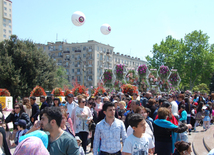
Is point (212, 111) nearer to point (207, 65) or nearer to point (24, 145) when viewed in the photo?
point (24, 145)

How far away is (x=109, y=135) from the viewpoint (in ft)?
13.6

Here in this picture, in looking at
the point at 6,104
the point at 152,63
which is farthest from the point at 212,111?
the point at 152,63

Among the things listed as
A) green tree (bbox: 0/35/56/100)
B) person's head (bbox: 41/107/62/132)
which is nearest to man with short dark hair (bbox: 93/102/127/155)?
person's head (bbox: 41/107/62/132)

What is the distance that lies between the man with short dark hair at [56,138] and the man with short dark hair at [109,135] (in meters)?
1.50

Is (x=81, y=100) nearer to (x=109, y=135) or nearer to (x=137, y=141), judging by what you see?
(x=109, y=135)

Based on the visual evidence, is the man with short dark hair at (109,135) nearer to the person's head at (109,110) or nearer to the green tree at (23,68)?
the person's head at (109,110)

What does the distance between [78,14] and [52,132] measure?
44.5ft

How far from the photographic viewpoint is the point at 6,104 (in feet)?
55.8

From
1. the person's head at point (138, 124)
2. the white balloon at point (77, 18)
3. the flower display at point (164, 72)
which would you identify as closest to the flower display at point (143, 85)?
the flower display at point (164, 72)

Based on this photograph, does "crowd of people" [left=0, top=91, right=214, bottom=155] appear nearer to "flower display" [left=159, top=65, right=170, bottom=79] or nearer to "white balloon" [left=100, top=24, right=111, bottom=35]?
"white balloon" [left=100, top=24, right=111, bottom=35]

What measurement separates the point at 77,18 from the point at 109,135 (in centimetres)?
1247

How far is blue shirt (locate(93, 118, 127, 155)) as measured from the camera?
4.11 metres

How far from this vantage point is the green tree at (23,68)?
26.9 m

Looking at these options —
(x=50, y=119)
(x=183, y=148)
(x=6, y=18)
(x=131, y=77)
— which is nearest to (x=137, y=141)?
(x=183, y=148)
